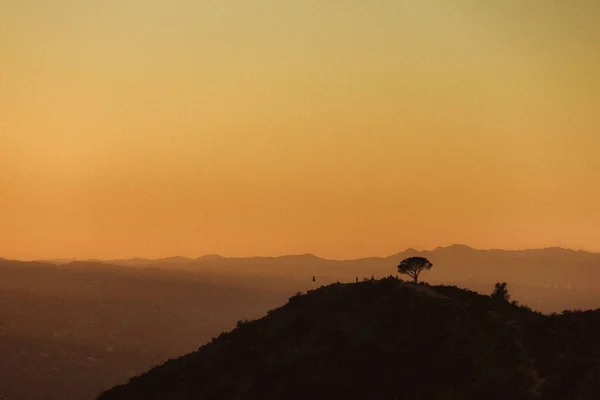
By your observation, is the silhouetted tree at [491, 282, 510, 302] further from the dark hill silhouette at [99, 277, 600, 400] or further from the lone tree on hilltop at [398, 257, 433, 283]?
the lone tree on hilltop at [398, 257, 433, 283]

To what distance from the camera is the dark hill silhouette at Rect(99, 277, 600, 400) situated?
87.8 metres

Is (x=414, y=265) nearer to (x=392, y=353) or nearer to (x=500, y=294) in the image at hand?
(x=500, y=294)

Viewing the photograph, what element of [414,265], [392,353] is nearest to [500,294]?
[414,265]

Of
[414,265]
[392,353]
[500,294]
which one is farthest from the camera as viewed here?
[414,265]

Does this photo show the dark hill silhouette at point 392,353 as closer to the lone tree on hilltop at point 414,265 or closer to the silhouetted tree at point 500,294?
the silhouetted tree at point 500,294

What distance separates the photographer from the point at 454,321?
102312 mm

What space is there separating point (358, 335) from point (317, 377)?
1032cm

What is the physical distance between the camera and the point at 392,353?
98.9m

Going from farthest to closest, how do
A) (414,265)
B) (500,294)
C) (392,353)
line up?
(414,265) → (500,294) → (392,353)

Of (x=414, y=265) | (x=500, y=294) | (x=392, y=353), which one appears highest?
(x=414, y=265)

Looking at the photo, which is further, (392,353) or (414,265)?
(414,265)

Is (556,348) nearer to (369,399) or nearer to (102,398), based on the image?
(369,399)

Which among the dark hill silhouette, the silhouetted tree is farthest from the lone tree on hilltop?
the dark hill silhouette

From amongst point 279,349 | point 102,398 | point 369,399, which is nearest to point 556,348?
point 369,399
